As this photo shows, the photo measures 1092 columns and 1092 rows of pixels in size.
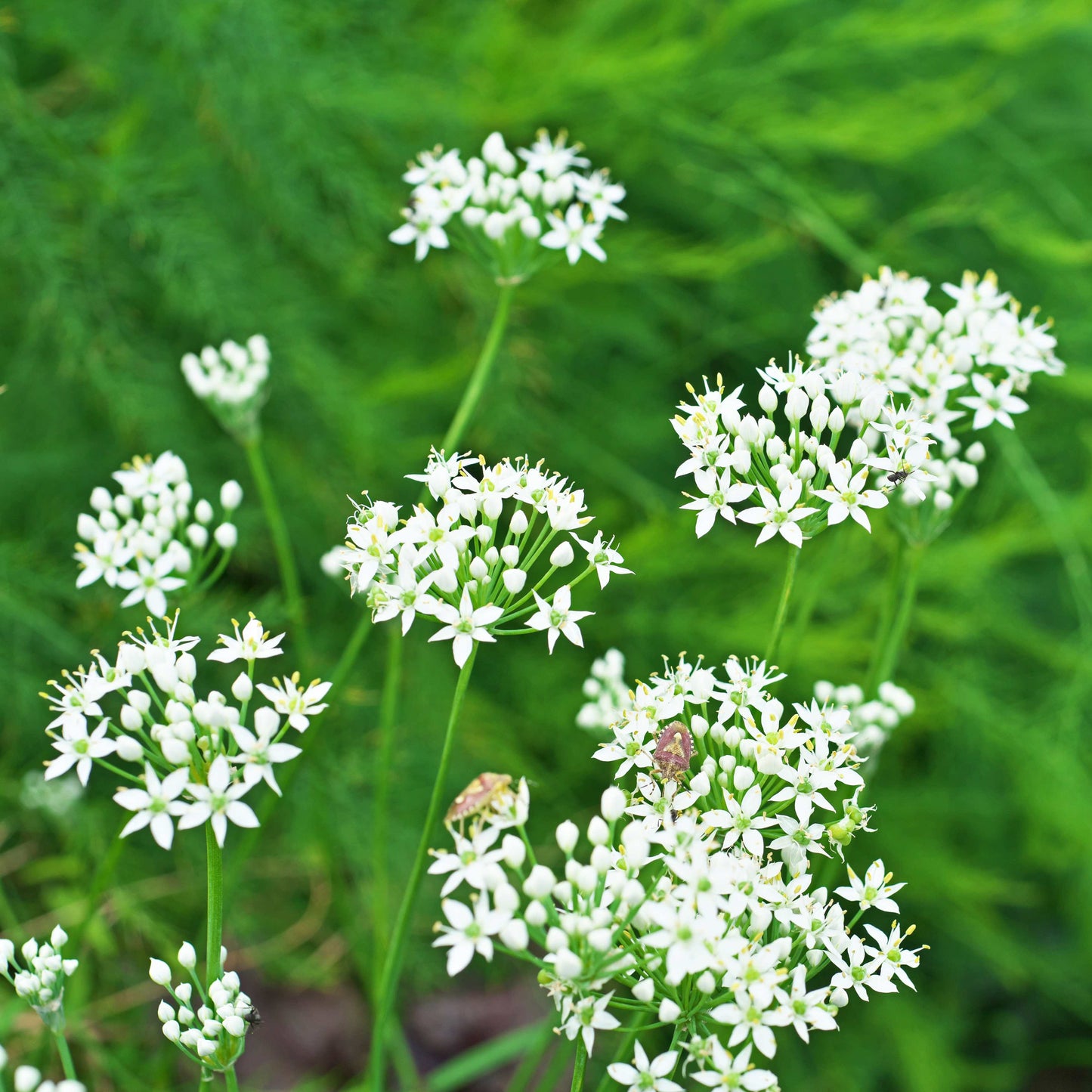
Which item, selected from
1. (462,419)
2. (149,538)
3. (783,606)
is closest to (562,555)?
Answer: (783,606)

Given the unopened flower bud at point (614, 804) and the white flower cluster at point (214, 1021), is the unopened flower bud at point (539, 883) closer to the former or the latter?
the unopened flower bud at point (614, 804)

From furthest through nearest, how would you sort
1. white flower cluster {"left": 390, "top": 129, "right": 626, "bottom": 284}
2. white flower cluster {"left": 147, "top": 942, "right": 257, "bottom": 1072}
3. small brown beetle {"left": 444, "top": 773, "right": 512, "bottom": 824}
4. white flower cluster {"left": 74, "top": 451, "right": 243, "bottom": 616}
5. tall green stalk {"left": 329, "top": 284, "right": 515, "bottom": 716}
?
white flower cluster {"left": 390, "top": 129, "right": 626, "bottom": 284}
white flower cluster {"left": 74, "top": 451, "right": 243, "bottom": 616}
tall green stalk {"left": 329, "top": 284, "right": 515, "bottom": 716}
small brown beetle {"left": 444, "top": 773, "right": 512, "bottom": 824}
white flower cluster {"left": 147, "top": 942, "right": 257, "bottom": 1072}

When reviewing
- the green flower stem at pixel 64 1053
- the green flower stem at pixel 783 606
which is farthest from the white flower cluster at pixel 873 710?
the green flower stem at pixel 64 1053

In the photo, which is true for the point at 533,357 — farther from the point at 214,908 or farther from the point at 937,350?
the point at 214,908

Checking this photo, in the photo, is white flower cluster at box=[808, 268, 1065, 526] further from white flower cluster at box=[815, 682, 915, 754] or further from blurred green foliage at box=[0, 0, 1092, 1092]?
blurred green foliage at box=[0, 0, 1092, 1092]

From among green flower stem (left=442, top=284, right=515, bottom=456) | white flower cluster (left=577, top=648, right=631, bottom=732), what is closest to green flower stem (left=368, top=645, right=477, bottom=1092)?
white flower cluster (left=577, top=648, right=631, bottom=732)
